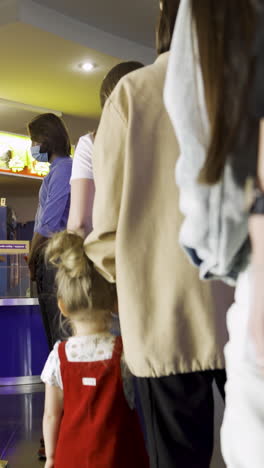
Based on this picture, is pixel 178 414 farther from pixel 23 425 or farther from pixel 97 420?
pixel 23 425

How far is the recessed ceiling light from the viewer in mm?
5328

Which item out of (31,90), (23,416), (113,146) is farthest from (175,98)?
(31,90)

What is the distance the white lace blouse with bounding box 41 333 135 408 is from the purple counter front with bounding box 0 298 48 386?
10.3 ft

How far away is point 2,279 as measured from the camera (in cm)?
476

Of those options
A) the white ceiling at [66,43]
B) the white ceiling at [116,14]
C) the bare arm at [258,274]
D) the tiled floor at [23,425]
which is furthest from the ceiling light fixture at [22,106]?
the bare arm at [258,274]

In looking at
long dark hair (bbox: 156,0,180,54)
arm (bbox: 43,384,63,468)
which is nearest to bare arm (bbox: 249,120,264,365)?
long dark hair (bbox: 156,0,180,54)

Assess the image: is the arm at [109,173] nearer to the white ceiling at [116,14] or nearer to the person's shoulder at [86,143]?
the person's shoulder at [86,143]

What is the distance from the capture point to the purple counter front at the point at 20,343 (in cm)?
470

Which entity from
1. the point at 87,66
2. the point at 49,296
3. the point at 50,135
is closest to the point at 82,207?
the point at 49,296

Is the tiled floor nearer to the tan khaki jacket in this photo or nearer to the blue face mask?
the tan khaki jacket

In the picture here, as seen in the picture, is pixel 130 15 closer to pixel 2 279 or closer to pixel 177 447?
pixel 2 279

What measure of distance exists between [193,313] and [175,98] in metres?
0.62

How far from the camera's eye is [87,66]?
5.38 metres

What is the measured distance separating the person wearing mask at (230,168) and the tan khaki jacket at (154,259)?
0.48 metres
